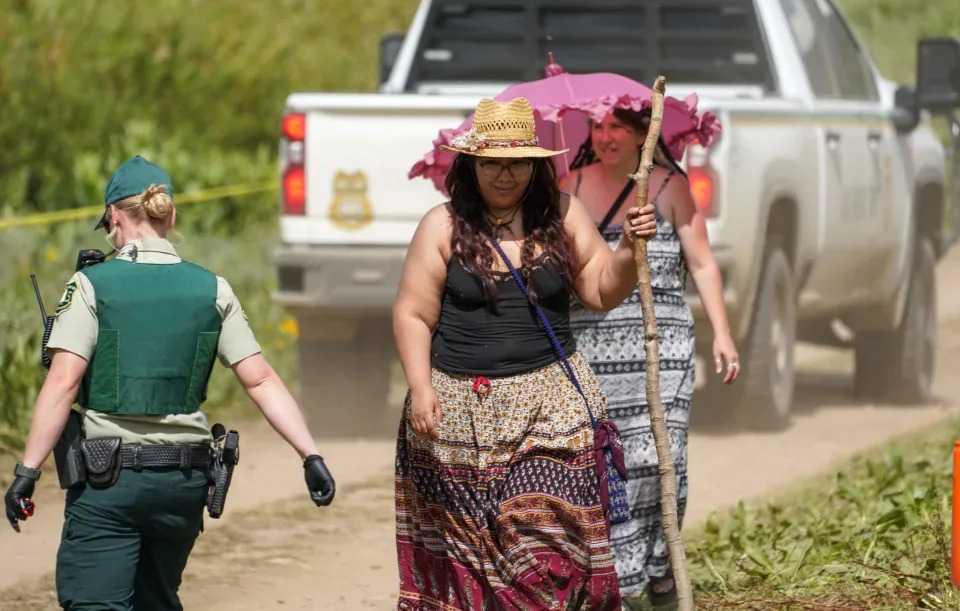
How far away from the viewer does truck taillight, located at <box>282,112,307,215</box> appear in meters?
9.78

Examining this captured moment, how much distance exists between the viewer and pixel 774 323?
10.5 meters

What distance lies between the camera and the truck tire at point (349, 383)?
34.9 feet

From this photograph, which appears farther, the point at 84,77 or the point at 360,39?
the point at 360,39

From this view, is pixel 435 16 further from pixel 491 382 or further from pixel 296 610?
pixel 491 382

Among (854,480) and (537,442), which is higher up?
(537,442)

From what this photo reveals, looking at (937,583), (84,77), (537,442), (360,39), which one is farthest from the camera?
(360,39)

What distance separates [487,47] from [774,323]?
7.72 ft

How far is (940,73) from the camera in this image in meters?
11.0

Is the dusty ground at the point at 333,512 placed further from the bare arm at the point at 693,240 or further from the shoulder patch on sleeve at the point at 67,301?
the shoulder patch on sleeve at the point at 67,301

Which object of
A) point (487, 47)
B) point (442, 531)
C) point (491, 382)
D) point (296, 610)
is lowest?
point (296, 610)

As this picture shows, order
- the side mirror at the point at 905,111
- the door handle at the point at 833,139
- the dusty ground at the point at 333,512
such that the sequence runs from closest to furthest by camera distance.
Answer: the dusty ground at the point at 333,512 < the door handle at the point at 833,139 < the side mirror at the point at 905,111

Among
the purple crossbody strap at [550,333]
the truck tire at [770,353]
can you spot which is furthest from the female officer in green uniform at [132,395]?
the truck tire at [770,353]

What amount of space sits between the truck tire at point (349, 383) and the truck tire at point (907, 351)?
3315 millimetres

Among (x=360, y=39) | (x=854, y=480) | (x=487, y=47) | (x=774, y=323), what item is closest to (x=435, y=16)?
(x=487, y=47)
